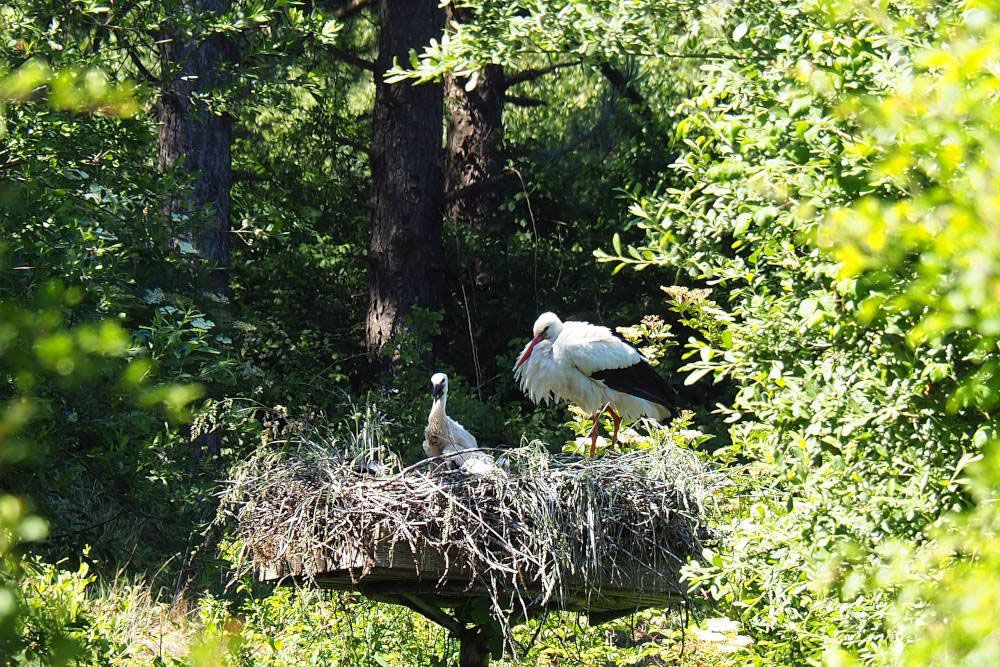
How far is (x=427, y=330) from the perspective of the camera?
12.0 metres

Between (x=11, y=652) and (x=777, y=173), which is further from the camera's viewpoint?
(x=777, y=173)

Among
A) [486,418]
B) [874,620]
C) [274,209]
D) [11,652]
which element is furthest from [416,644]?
[11,652]

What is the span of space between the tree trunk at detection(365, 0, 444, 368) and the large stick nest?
7.06 metres

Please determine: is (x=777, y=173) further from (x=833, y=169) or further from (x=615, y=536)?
(x=615, y=536)

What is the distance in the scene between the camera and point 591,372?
7.88 m

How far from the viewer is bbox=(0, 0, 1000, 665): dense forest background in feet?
7.82

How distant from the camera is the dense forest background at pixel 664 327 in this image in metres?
2.38

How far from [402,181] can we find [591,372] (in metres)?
5.54

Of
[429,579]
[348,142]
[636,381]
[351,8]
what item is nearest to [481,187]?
[348,142]

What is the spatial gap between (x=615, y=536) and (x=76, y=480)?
88.0 inches

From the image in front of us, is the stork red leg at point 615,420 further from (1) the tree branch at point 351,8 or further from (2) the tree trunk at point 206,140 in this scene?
(1) the tree branch at point 351,8

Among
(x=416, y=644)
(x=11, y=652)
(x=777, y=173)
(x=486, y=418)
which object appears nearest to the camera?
(x=11, y=652)

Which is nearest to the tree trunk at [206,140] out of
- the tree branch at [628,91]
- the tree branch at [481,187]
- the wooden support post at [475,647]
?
the tree branch at [481,187]

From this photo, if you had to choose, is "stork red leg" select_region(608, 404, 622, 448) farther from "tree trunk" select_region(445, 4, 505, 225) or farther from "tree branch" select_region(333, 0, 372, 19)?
"tree branch" select_region(333, 0, 372, 19)
